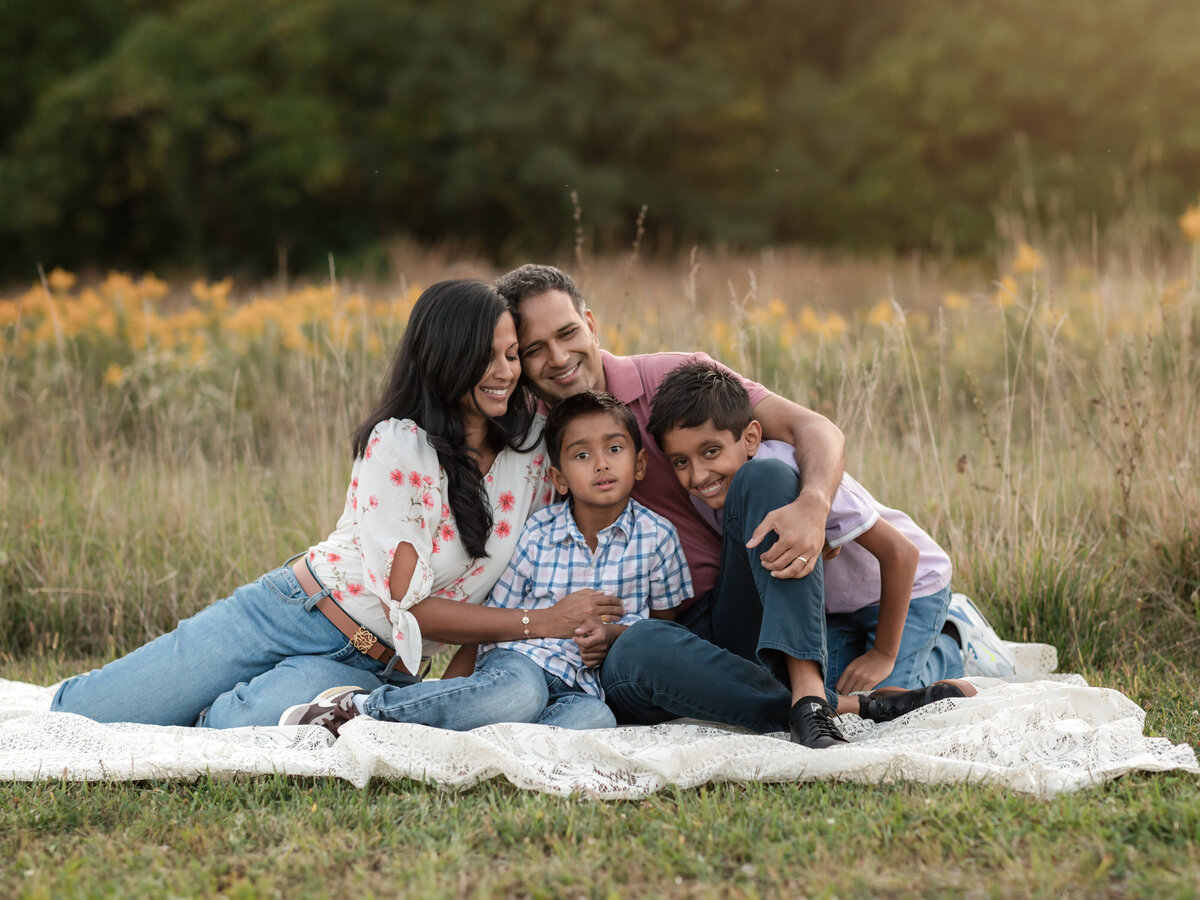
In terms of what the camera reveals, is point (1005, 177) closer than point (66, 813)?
No

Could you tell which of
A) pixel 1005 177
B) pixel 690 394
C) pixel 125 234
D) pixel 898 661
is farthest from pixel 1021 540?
pixel 125 234

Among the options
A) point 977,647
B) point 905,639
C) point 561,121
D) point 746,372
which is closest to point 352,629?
point 905,639

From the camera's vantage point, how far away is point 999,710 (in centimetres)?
274

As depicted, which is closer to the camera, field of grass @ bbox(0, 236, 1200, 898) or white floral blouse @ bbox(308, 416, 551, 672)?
field of grass @ bbox(0, 236, 1200, 898)

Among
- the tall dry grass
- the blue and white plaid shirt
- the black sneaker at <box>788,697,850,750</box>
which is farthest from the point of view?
the tall dry grass

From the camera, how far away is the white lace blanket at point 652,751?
246 cm

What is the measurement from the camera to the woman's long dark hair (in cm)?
290

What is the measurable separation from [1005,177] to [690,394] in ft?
51.6

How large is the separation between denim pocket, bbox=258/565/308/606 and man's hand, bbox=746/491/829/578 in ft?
3.96

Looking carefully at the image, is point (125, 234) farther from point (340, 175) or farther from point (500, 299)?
point (500, 299)

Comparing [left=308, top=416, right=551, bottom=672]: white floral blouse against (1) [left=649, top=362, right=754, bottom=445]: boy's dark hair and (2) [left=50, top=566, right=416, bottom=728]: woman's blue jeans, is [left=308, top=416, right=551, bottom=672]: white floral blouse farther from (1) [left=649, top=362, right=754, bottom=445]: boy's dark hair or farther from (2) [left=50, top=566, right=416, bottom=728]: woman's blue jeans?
(1) [left=649, top=362, right=754, bottom=445]: boy's dark hair

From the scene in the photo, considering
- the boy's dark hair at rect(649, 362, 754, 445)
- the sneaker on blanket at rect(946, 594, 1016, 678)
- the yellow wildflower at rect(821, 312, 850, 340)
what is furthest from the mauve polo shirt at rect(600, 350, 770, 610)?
the yellow wildflower at rect(821, 312, 850, 340)

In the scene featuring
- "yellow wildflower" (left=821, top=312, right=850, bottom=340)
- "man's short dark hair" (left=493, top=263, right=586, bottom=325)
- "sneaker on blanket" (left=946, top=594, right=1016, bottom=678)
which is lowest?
"sneaker on blanket" (left=946, top=594, right=1016, bottom=678)

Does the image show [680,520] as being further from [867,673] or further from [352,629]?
[352,629]
